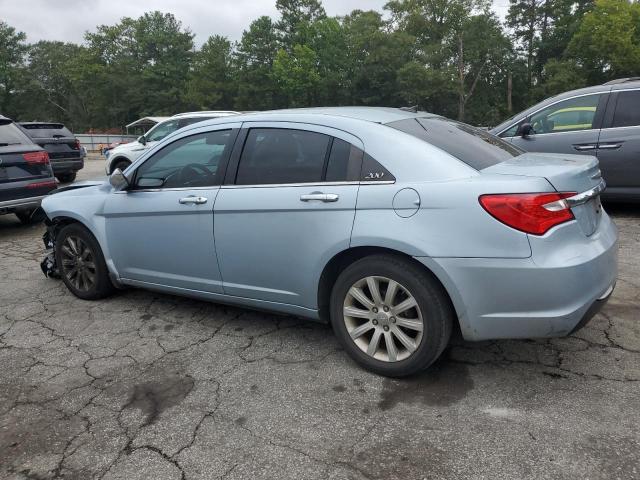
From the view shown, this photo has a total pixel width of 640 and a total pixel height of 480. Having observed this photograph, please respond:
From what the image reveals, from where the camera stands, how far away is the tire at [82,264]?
4.29 metres

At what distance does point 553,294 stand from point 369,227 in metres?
0.98

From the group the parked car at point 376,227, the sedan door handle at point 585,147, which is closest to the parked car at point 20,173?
the parked car at point 376,227

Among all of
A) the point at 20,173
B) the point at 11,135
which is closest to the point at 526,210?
the point at 20,173

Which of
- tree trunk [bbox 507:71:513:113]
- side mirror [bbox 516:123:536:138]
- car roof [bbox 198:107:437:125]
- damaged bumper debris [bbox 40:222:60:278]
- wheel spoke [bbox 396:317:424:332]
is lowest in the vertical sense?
damaged bumper debris [bbox 40:222:60:278]

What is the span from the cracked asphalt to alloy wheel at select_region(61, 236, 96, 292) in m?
0.55

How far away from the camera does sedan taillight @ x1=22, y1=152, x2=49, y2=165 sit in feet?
23.3

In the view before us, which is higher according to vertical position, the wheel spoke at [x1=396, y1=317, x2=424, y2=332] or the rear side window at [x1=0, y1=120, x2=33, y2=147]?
the rear side window at [x1=0, y1=120, x2=33, y2=147]

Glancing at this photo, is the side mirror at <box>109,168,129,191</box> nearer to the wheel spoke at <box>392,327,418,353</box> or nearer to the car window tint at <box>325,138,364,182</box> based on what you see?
the car window tint at <box>325,138,364,182</box>

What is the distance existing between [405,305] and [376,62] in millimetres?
58038

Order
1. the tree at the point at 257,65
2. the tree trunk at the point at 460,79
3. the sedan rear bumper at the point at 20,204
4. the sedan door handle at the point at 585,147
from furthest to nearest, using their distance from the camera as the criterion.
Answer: the tree at the point at 257,65 → the tree trunk at the point at 460,79 → the sedan rear bumper at the point at 20,204 → the sedan door handle at the point at 585,147

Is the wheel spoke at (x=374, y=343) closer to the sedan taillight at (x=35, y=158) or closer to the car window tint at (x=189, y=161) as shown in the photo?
the car window tint at (x=189, y=161)

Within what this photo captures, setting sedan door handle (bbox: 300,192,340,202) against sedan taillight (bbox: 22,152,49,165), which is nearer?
sedan door handle (bbox: 300,192,340,202)

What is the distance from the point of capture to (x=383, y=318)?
287 centimetres

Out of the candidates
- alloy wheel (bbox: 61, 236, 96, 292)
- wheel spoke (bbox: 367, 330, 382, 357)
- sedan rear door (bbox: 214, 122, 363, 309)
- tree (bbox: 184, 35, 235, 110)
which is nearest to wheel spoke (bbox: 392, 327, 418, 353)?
wheel spoke (bbox: 367, 330, 382, 357)
